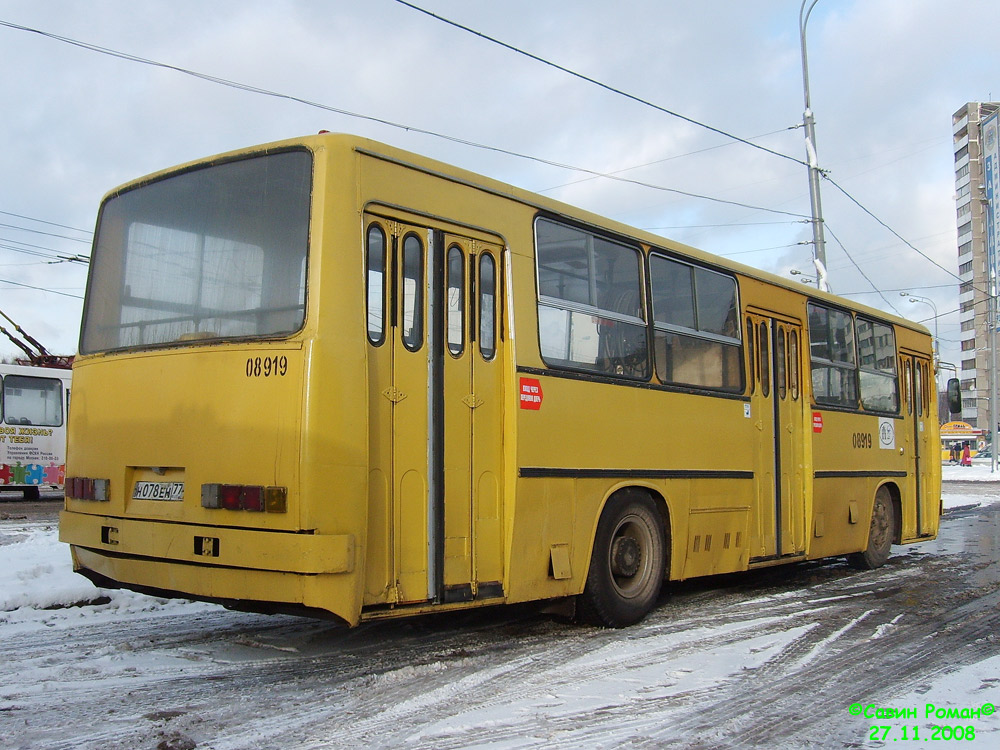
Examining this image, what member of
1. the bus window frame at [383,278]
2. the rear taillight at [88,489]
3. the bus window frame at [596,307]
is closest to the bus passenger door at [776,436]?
the bus window frame at [596,307]

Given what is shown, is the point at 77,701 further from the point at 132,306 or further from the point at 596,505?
the point at 596,505

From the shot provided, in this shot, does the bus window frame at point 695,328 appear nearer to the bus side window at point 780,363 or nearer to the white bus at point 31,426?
the bus side window at point 780,363

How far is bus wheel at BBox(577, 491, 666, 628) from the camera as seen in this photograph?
691 cm

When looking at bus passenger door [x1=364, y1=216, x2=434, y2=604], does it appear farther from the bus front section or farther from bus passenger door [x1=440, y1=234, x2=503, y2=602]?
the bus front section

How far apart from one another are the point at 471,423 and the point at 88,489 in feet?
8.08

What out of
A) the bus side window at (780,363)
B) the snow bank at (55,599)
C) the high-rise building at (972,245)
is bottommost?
the snow bank at (55,599)

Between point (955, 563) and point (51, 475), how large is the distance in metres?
19.8

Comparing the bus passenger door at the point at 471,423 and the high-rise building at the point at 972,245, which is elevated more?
the high-rise building at the point at 972,245

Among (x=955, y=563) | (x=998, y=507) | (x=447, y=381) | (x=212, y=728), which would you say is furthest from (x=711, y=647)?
(x=998, y=507)

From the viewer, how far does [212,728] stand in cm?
442

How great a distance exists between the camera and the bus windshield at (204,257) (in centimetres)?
536

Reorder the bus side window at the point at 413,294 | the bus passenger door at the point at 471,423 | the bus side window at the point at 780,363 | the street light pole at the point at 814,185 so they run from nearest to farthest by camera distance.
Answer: the bus side window at the point at 413,294 < the bus passenger door at the point at 471,423 < the bus side window at the point at 780,363 < the street light pole at the point at 814,185

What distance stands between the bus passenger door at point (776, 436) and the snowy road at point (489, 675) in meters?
0.78

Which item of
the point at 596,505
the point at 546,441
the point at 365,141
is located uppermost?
the point at 365,141
